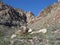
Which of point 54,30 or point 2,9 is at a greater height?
point 2,9

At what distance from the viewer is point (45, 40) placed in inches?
Answer: 528

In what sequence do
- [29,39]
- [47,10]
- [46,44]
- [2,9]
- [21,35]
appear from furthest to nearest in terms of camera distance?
[2,9] → [47,10] → [21,35] → [29,39] → [46,44]

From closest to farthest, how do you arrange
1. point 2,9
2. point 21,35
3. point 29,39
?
point 29,39 → point 21,35 → point 2,9

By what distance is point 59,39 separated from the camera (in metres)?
13.4

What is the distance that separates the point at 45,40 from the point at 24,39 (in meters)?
1.48

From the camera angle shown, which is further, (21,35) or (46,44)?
(21,35)

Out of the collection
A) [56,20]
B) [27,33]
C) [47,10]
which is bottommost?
[27,33]

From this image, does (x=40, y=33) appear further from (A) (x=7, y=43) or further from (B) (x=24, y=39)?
(A) (x=7, y=43)

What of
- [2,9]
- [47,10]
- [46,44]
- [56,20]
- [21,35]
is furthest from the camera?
[2,9]

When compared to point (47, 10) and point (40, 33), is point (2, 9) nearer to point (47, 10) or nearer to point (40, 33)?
point (47, 10)

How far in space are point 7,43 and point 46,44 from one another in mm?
2592

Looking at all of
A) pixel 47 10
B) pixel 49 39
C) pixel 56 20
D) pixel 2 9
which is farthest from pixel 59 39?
pixel 2 9

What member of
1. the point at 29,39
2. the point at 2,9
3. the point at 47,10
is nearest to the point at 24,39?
the point at 29,39

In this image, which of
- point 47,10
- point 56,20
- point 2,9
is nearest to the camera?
point 56,20
